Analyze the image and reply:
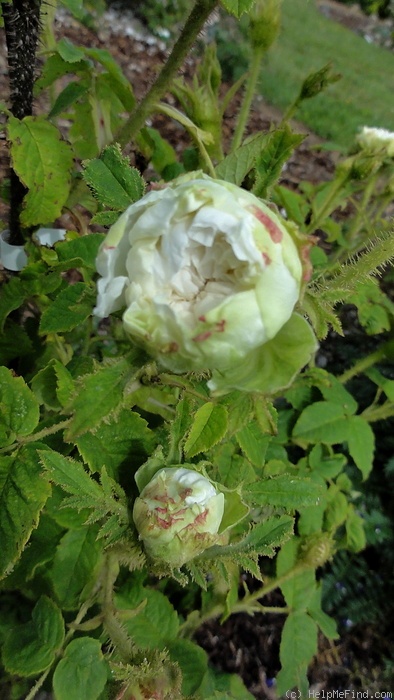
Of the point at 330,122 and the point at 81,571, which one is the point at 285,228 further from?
the point at 330,122

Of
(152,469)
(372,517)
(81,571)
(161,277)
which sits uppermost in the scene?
(161,277)

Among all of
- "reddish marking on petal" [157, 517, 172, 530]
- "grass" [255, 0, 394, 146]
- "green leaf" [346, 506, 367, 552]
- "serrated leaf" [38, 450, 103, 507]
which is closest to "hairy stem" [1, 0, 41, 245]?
"serrated leaf" [38, 450, 103, 507]

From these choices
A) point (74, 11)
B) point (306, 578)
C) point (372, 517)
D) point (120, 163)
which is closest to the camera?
point (120, 163)

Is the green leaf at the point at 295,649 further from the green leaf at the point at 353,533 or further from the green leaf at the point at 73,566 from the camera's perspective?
the green leaf at the point at 73,566

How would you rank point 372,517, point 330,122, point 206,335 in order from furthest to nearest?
point 330,122 → point 372,517 → point 206,335

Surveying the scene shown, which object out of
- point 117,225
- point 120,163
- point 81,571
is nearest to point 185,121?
point 120,163

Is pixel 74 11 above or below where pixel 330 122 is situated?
above

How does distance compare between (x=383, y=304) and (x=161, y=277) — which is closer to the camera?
(x=161, y=277)

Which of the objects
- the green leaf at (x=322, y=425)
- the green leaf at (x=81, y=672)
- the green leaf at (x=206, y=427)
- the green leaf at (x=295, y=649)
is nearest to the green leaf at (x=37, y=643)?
the green leaf at (x=81, y=672)
